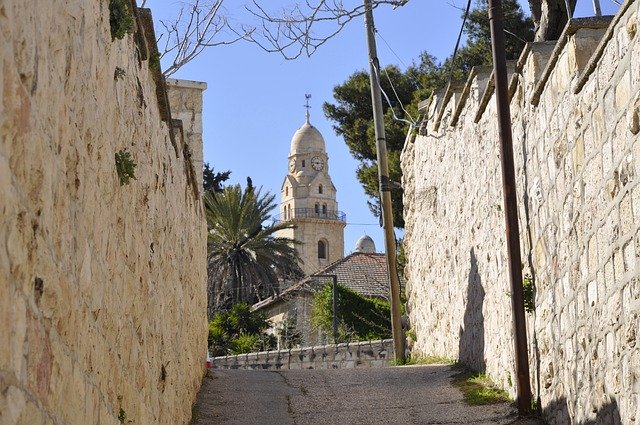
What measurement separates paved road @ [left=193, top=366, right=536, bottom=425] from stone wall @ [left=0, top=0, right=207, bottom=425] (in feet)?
7.90

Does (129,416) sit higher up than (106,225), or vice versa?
(106,225)

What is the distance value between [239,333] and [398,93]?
9.89m

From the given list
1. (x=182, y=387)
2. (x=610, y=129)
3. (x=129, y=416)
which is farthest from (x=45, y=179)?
(x=182, y=387)

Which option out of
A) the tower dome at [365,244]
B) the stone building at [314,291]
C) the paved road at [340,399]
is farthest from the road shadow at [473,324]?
the tower dome at [365,244]

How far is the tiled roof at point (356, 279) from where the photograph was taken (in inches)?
1587

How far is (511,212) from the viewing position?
9.13 metres

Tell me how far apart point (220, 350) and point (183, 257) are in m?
21.8

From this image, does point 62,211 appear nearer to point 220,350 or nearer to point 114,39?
point 114,39

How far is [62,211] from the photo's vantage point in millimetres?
3635

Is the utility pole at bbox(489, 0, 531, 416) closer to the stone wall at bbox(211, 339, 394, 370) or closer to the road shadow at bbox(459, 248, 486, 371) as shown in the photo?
the road shadow at bbox(459, 248, 486, 371)

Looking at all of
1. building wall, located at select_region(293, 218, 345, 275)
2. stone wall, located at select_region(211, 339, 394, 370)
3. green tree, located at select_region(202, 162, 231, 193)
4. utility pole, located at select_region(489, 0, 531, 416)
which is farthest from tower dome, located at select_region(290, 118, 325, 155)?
utility pole, located at select_region(489, 0, 531, 416)

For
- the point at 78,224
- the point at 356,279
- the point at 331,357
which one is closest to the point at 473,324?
the point at 78,224

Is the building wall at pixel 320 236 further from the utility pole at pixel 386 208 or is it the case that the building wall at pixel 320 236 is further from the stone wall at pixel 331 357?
the utility pole at pixel 386 208

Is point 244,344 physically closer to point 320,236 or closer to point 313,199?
point 320,236
